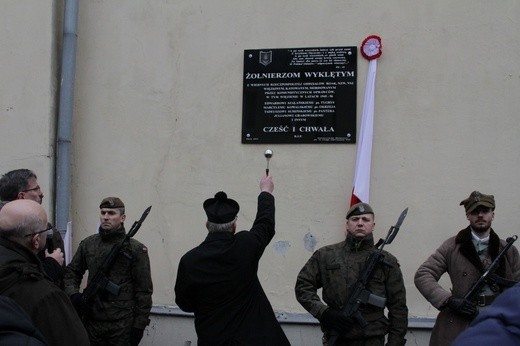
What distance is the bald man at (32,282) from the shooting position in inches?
108

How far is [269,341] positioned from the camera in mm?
3939

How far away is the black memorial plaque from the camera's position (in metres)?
6.02

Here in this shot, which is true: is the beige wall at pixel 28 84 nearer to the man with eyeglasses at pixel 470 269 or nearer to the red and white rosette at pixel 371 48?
the red and white rosette at pixel 371 48

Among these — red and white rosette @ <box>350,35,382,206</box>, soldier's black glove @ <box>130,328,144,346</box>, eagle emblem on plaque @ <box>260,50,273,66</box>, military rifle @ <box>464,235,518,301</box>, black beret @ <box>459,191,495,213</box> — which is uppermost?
eagle emblem on plaque @ <box>260,50,273,66</box>

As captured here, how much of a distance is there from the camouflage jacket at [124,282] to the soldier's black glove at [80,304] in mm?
57

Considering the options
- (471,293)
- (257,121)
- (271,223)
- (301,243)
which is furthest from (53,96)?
(471,293)

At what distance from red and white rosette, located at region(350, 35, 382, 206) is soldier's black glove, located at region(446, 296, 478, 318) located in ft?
5.21

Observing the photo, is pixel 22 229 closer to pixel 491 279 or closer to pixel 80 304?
pixel 80 304

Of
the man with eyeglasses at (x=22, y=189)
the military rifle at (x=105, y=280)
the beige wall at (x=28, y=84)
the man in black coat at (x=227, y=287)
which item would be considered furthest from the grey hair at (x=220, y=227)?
the beige wall at (x=28, y=84)

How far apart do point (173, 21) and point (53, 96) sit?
139cm

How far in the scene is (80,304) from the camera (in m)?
5.08

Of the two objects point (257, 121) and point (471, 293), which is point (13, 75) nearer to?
point (257, 121)

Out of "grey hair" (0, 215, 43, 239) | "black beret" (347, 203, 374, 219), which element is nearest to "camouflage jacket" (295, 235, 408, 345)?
"black beret" (347, 203, 374, 219)

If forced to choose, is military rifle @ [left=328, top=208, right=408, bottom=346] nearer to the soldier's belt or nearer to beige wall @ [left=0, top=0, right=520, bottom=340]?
the soldier's belt
